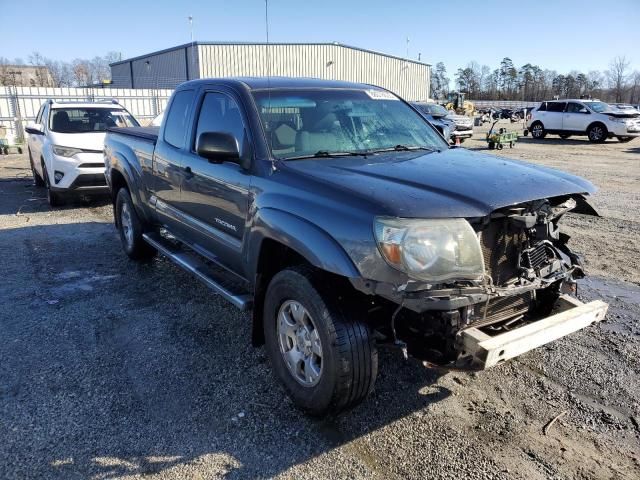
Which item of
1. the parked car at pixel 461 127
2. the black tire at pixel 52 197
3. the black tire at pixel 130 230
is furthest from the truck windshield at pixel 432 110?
the black tire at pixel 130 230

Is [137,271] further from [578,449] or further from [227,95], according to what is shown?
[578,449]

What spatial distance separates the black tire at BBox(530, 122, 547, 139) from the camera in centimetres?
2570

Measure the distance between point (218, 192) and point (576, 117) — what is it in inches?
954

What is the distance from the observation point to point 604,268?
5.84 metres

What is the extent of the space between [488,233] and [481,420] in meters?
1.16

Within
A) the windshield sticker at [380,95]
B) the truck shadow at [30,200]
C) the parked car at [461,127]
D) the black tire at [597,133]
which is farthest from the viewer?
the parked car at [461,127]

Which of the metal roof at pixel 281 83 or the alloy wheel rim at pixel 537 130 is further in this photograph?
the alloy wheel rim at pixel 537 130

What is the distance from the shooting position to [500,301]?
2.94 metres

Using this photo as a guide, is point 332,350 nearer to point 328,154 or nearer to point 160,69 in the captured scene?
point 328,154

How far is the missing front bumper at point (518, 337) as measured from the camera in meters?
2.58

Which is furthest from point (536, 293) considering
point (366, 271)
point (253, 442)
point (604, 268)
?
point (604, 268)

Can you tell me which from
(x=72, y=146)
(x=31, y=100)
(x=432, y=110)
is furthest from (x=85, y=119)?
(x=432, y=110)

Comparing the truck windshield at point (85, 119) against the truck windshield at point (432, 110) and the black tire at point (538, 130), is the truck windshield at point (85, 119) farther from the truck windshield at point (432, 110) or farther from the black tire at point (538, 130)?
the black tire at point (538, 130)

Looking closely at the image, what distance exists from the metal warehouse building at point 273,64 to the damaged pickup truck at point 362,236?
98.5 ft
